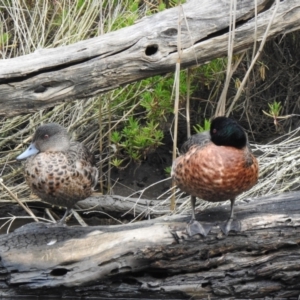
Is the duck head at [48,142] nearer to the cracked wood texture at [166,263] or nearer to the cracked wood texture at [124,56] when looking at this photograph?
the cracked wood texture at [124,56]

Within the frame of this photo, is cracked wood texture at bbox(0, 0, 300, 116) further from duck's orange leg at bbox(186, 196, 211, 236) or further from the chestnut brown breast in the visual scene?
duck's orange leg at bbox(186, 196, 211, 236)

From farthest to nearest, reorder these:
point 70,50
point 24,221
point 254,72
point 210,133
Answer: point 254,72, point 24,221, point 70,50, point 210,133

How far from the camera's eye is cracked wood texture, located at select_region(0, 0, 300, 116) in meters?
4.63

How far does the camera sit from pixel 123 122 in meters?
6.43

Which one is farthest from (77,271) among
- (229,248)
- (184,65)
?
(184,65)

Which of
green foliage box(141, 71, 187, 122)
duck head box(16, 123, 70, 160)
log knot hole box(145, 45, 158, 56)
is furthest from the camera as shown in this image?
green foliage box(141, 71, 187, 122)

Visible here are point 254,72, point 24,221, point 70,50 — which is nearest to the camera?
point 70,50

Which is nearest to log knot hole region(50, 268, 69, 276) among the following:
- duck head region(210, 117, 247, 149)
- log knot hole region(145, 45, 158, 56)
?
duck head region(210, 117, 247, 149)

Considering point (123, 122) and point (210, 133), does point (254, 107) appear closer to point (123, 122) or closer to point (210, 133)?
point (123, 122)

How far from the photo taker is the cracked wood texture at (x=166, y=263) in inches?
168

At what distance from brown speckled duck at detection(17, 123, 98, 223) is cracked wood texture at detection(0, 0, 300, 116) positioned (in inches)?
10.6

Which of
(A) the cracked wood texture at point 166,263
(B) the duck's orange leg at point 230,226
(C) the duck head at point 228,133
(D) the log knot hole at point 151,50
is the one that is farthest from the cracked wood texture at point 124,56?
(B) the duck's orange leg at point 230,226

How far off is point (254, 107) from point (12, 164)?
2052mm

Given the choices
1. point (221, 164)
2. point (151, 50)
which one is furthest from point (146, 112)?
point (221, 164)
